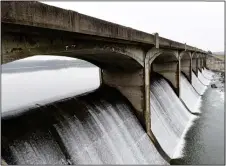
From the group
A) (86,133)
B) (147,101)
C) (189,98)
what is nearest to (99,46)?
(86,133)

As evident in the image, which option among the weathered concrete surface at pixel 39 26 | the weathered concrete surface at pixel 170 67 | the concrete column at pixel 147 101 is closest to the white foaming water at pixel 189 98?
the weathered concrete surface at pixel 170 67

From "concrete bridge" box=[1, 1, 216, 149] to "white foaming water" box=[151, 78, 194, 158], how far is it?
1.10 metres

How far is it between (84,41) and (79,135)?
306 centimetres

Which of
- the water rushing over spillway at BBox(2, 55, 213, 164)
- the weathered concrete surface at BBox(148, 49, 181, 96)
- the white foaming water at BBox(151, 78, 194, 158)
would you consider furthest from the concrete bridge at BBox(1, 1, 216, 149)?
the weathered concrete surface at BBox(148, 49, 181, 96)

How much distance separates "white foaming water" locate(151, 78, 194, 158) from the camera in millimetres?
13189

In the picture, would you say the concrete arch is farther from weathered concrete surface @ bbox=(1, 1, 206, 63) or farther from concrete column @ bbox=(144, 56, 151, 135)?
concrete column @ bbox=(144, 56, 151, 135)

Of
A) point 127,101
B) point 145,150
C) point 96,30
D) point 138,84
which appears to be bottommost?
point 145,150

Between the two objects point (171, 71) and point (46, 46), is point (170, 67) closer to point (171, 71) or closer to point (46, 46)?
point (171, 71)

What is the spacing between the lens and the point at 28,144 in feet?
22.5

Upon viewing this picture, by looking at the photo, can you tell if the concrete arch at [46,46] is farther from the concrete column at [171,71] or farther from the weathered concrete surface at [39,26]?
the concrete column at [171,71]

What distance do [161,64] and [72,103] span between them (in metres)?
15.1

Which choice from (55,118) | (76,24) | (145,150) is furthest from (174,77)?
(76,24)

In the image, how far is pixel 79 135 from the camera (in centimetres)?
859

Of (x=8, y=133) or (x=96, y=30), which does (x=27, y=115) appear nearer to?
(x=8, y=133)
